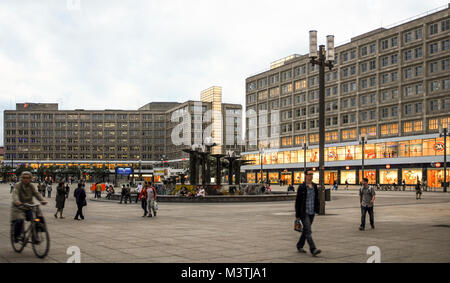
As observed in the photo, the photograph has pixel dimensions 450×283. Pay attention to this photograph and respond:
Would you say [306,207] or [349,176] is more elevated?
[306,207]

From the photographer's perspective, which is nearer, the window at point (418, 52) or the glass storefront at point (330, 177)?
the window at point (418, 52)

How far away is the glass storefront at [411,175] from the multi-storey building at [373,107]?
0.16 m

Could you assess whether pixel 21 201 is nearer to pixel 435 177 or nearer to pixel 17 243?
pixel 17 243

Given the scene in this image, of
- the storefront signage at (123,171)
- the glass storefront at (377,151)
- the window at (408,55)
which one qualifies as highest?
the window at (408,55)

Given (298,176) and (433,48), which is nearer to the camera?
(433,48)

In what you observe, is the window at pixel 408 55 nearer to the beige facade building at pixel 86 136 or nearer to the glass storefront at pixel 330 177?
the glass storefront at pixel 330 177

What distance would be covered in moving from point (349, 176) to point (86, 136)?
109m

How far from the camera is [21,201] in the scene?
10.1m

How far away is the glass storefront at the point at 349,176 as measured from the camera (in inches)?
3179

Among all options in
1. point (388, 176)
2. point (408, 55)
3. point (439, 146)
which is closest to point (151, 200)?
point (439, 146)

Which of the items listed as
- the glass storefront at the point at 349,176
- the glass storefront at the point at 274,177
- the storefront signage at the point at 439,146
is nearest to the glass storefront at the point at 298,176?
the glass storefront at the point at 274,177

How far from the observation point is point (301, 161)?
92.9m

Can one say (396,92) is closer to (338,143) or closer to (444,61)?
(444,61)
